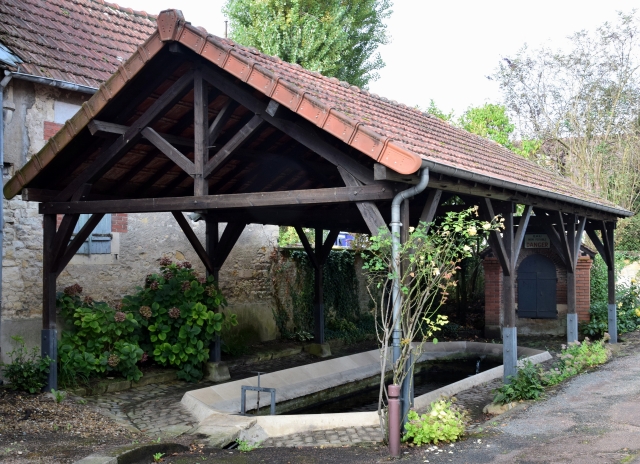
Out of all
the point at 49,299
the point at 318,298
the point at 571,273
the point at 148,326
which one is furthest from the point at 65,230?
the point at 571,273

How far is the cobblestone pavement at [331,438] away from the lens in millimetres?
6389

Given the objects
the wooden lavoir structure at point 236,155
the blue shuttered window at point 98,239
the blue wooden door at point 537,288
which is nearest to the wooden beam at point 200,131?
the wooden lavoir structure at point 236,155

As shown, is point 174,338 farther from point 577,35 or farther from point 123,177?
point 577,35

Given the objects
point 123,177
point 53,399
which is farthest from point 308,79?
point 53,399

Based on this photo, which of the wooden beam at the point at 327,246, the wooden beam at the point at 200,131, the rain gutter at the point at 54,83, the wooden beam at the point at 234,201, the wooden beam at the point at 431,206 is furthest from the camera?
the wooden beam at the point at 327,246

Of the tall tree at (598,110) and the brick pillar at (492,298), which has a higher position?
the tall tree at (598,110)

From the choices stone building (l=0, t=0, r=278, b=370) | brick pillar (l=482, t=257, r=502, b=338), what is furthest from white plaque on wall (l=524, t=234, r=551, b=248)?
stone building (l=0, t=0, r=278, b=370)

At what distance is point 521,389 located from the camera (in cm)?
809

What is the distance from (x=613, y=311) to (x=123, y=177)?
10018mm

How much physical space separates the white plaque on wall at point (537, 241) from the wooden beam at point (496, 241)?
7.38 m

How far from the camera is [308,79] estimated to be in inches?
317

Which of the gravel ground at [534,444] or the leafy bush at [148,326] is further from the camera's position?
the leafy bush at [148,326]

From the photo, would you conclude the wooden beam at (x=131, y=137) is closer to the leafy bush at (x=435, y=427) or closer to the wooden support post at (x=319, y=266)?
the leafy bush at (x=435, y=427)

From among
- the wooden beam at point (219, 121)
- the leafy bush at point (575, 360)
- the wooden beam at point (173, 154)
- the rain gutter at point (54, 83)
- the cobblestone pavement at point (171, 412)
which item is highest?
the rain gutter at point (54, 83)
